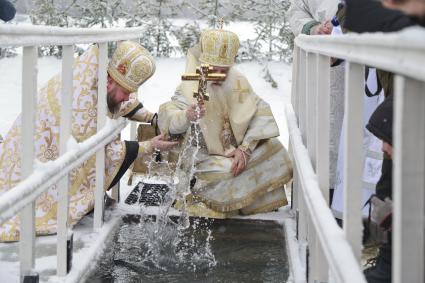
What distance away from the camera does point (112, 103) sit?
180 inches

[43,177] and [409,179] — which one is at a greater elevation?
[409,179]

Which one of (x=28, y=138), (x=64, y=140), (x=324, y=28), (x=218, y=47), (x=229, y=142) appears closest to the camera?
(x=28, y=138)

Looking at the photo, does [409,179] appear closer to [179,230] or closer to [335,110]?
[335,110]

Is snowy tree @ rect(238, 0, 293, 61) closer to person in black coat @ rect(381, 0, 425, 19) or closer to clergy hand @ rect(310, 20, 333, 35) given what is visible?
clergy hand @ rect(310, 20, 333, 35)

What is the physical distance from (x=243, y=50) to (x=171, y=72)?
1.22 meters

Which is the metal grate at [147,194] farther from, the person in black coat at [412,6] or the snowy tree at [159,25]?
the snowy tree at [159,25]

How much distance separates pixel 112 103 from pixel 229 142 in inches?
34.8

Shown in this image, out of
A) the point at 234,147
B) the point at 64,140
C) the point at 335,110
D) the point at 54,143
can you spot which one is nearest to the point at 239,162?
the point at 234,147

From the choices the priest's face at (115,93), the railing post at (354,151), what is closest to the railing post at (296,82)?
the priest's face at (115,93)

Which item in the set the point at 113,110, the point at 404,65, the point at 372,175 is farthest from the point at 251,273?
the point at 404,65

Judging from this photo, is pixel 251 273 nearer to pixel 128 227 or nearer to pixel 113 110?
pixel 128 227

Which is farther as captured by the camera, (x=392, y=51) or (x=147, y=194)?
(x=147, y=194)

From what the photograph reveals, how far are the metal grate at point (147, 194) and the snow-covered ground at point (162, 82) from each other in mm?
3849

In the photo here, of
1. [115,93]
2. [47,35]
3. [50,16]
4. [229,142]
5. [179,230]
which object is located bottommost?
[179,230]
